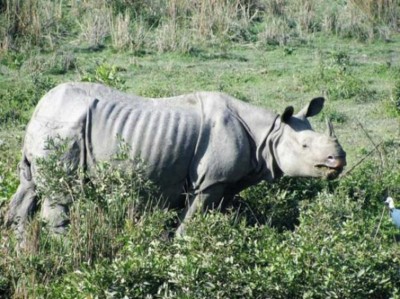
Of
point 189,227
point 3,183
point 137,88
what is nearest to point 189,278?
point 189,227

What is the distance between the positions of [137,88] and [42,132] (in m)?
5.09

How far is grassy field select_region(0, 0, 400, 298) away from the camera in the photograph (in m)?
8.01

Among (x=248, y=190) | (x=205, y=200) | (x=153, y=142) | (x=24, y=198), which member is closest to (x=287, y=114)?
(x=248, y=190)

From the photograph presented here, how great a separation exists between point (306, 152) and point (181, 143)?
958mm

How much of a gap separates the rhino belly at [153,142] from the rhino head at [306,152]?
0.68m

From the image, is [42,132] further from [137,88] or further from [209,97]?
[137,88]

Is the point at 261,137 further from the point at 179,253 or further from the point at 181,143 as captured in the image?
the point at 179,253

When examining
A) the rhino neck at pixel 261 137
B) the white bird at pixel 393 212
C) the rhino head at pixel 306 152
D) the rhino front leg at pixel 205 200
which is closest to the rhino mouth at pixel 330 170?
the rhino head at pixel 306 152

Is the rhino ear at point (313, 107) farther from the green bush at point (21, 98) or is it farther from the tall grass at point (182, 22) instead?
the tall grass at point (182, 22)

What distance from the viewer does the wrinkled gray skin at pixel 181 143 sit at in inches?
368

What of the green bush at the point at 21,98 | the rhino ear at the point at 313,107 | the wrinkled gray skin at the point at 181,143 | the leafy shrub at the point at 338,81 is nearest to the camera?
the wrinkled gray skin at the point at 181,143

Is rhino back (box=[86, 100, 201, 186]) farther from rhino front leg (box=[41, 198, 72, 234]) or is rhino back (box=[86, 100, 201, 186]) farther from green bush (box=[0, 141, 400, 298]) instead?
rhino front leg (box=[41, 198, 72, 234])

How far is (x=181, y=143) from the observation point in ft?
30.9

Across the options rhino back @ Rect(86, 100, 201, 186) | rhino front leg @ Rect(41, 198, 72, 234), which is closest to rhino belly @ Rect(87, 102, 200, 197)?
rhino back @ Rect(86, 100, 201, 186)
